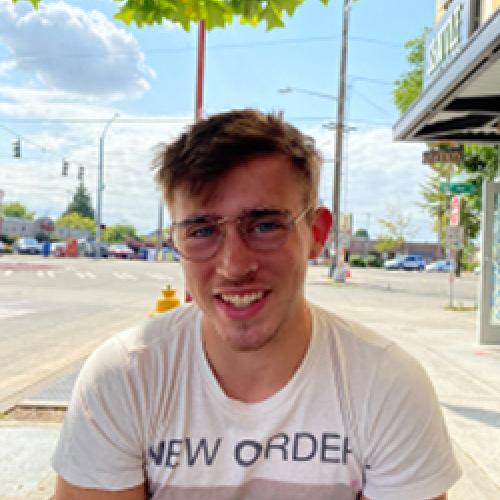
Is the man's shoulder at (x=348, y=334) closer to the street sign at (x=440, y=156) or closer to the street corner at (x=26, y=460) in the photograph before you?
the street corner at (x=26, y=460)

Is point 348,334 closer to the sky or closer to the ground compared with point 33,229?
closer to the ground

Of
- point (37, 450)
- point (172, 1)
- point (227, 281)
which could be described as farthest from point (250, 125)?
point (37, 450)

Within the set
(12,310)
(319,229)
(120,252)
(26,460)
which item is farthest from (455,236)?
(120,252)

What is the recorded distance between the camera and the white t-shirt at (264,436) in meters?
1.58

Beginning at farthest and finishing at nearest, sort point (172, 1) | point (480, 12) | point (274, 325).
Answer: point (480, 12) → point (172, 1) → point (274, 325)

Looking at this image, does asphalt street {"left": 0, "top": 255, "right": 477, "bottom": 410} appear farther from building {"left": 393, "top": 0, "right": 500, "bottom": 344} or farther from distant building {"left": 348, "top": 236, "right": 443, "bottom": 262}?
distant building {"left": 348, "top": 236, "right": 443, "bottom": 262}

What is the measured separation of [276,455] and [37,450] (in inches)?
106

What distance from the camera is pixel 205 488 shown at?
5.28 feet

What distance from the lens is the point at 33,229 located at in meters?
81.8

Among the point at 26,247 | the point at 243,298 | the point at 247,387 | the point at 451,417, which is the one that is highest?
the point at 243,298

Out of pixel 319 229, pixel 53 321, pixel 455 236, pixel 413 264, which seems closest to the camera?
pixel 319 229

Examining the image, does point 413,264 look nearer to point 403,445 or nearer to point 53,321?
point 53,321

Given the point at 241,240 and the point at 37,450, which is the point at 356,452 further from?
the point at 37,450

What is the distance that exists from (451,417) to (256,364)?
148 inches
